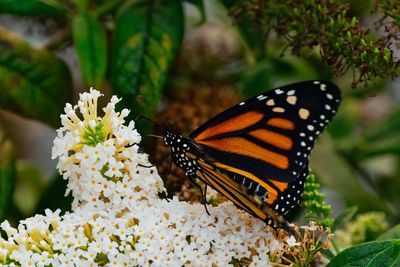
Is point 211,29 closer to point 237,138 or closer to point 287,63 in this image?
point 287,63

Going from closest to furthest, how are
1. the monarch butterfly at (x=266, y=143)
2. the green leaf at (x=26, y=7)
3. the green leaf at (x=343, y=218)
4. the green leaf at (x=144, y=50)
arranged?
the monarch butterfly at (x=266, y=143), the green leaf at (x=343, y=218), the green leaf at (x=144, y=50), the green leaf at (x=26, y=7)

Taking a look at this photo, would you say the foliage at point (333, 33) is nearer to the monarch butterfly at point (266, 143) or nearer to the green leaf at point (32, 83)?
the monarch butterfly at point (266, 143)

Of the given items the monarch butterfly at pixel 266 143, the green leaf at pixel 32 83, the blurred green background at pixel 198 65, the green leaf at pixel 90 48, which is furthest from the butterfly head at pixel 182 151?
the green leaf at pixel 32 83

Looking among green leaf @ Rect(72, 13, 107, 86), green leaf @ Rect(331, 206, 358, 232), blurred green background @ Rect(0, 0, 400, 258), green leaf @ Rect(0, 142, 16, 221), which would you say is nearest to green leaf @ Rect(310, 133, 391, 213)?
blurred green background @ Rect(0, 0, 400, 258)

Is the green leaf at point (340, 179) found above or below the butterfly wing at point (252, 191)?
above

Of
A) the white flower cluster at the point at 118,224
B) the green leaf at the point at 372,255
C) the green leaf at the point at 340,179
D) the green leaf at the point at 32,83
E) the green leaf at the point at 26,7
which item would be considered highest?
the green leaf at the point at 26,7

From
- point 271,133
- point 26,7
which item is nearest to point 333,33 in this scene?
point 271,133
